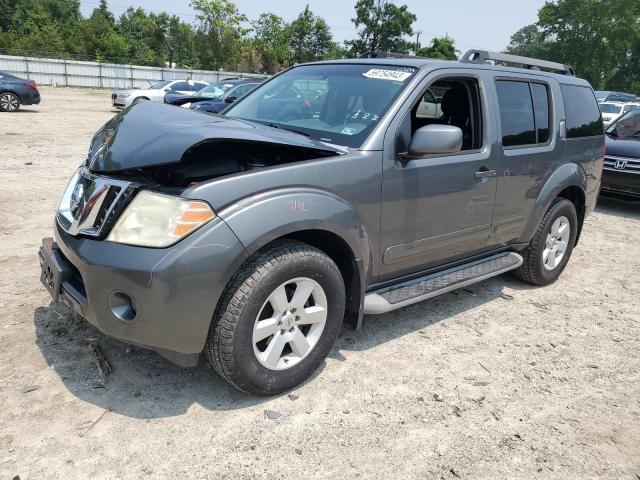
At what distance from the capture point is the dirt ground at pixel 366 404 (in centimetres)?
246

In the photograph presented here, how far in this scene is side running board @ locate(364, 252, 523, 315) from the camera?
3.27 meters

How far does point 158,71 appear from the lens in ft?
142

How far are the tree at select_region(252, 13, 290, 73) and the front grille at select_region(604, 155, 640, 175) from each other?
172 feet

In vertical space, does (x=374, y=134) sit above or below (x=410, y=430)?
above

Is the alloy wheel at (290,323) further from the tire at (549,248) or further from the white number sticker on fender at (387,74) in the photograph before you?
the tire at (549,248)

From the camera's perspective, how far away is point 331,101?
3596mm

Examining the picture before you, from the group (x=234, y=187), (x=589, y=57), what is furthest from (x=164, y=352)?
(x=589, y=57)

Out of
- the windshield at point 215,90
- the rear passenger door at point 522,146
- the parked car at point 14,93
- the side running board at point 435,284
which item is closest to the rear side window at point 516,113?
the rear passenger door at point 522,146

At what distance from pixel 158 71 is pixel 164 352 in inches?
1761

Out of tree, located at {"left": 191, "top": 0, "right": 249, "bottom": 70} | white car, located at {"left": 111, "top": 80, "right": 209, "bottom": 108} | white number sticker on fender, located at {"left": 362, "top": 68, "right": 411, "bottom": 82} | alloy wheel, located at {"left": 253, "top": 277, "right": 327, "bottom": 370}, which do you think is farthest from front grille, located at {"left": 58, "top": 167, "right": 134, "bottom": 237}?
tree, located at {"left": 191, "top": 0, "right": 249, "bottom": 70}

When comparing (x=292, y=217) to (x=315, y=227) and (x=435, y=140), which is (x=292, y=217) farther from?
(x=435, y=140)

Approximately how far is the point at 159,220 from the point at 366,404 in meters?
1.49

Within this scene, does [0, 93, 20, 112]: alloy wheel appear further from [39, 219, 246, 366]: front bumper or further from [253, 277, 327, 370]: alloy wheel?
[253, 277, 327, 370]: alloy wheel

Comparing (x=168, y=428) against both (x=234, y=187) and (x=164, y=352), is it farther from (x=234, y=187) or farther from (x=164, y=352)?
(x=234, y=187)
